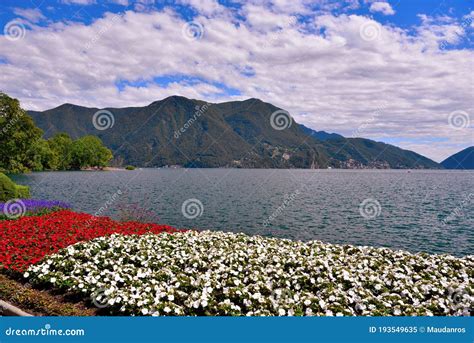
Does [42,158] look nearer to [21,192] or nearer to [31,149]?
[31,149]

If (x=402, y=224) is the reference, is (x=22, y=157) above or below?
above

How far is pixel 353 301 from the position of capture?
8.74 meters

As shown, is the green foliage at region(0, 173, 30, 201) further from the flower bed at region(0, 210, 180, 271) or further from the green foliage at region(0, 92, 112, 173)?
the flower bed at region(0, 210, 180, 271)

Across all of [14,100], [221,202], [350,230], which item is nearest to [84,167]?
[14,100]

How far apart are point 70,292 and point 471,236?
27.4 metres

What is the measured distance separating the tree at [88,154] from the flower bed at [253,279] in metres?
134

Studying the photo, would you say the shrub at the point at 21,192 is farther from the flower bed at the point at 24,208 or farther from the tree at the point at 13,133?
the tree at the point at 13,133

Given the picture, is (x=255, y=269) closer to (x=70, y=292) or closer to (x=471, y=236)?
(x=70, y=292)

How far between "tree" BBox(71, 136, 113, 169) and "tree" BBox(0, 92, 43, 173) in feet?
202

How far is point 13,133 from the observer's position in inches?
2778

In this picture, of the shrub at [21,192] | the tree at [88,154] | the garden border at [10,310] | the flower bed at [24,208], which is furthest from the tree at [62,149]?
the garden border at [10,310]

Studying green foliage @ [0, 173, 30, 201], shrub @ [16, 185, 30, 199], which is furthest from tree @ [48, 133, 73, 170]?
green foliage @ [0, 173, 30, 201]

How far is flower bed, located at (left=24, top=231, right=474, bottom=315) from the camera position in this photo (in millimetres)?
8500

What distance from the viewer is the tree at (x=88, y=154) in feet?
446
